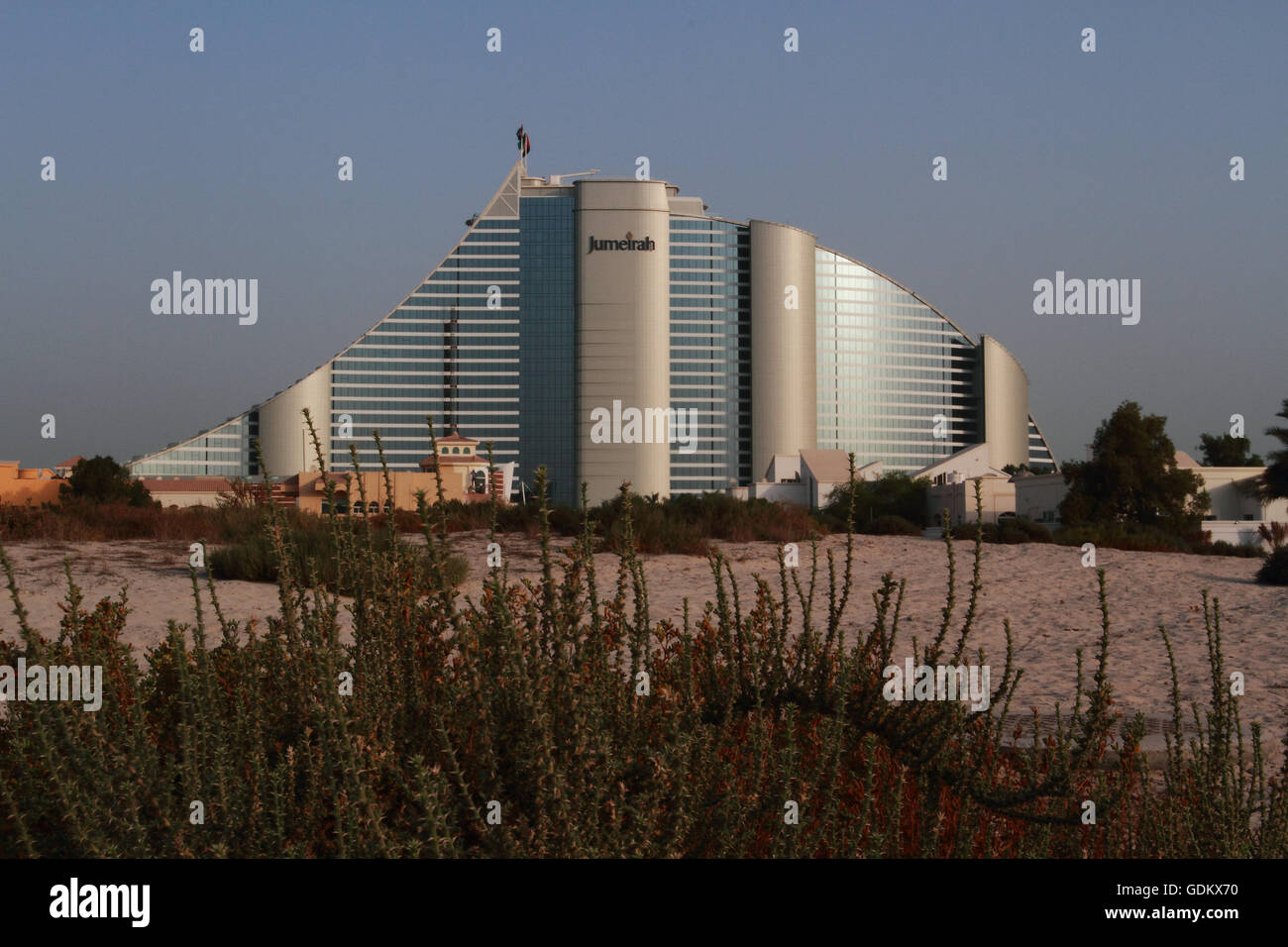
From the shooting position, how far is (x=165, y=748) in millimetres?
3375

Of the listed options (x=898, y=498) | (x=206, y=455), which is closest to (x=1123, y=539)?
(x=898, y=498)

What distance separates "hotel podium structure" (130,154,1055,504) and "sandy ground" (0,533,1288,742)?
7808cm

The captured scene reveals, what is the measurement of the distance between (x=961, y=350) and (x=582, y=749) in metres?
115

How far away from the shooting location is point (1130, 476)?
31.8 metres

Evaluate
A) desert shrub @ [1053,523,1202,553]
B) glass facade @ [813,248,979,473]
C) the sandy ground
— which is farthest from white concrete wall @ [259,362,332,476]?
the sandy ground

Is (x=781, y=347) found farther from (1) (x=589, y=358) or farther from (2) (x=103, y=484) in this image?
(2) (x=103, y=484)

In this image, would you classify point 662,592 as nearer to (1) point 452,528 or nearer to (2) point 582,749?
(1) point 452,528

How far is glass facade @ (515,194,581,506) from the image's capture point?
9756 centimetres

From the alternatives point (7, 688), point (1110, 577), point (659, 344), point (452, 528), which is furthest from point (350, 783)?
point (659, 344)

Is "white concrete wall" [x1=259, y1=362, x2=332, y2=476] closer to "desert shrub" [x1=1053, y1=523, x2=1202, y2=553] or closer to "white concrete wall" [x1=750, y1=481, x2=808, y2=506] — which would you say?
"white concrete wall" [x1=750, y1=481, x2=808, y2=506]

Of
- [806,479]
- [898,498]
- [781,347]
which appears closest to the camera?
[898,498]

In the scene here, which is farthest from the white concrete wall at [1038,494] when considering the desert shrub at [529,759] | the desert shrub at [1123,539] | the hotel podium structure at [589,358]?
the hotel podium structure at [589,358]

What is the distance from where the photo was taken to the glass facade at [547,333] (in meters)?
97.6

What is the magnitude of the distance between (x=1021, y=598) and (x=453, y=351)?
90183 millimetres
